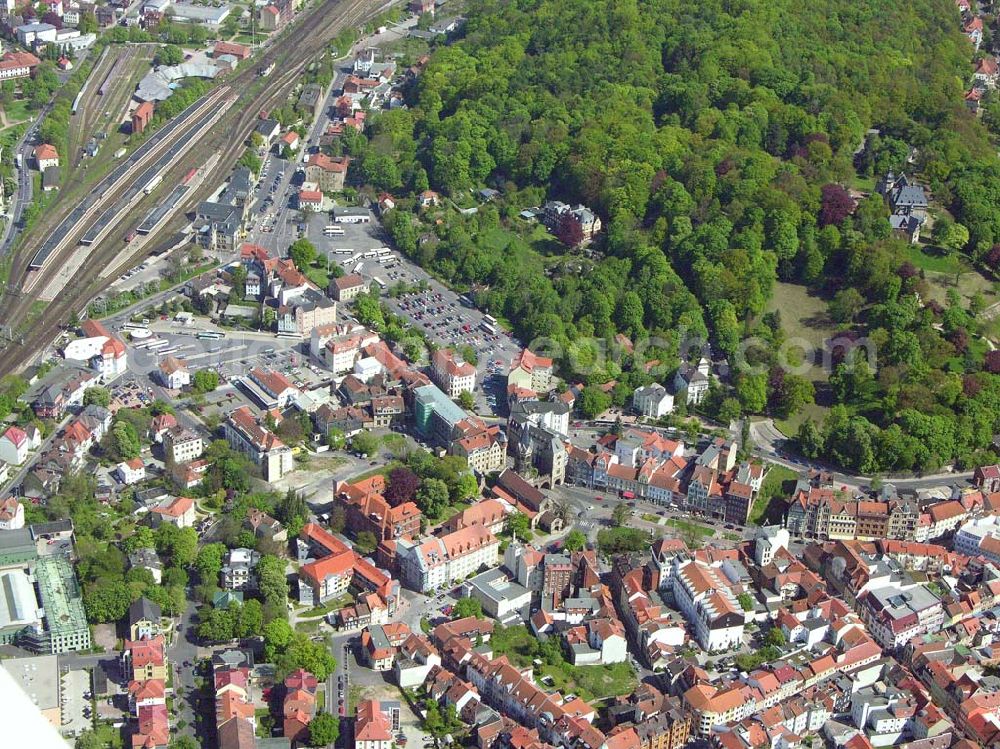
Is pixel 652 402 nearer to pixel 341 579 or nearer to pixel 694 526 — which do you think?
pixel 694 526

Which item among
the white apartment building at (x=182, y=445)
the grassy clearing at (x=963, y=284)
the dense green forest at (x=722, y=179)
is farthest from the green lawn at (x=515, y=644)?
the grassy clearing at (x=963, y=284)

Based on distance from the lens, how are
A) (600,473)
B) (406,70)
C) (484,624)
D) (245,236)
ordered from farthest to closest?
(406,70) → (245,236) → (600,473) → (484,624)

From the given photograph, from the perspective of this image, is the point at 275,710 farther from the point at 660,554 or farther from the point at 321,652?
the point at 660,554

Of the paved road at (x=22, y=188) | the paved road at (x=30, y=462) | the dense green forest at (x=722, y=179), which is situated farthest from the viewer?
the paved road at (x=22, y=188)

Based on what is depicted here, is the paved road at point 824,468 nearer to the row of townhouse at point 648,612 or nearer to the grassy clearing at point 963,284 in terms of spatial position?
the row of townhouse at point 648,612

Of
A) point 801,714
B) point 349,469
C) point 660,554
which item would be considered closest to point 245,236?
point 349,469

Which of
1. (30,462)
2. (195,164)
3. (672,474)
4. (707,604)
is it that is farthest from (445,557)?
(195,164)

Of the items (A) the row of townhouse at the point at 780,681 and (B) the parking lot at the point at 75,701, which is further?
(A) the row of townhouse at the point at 780,681
